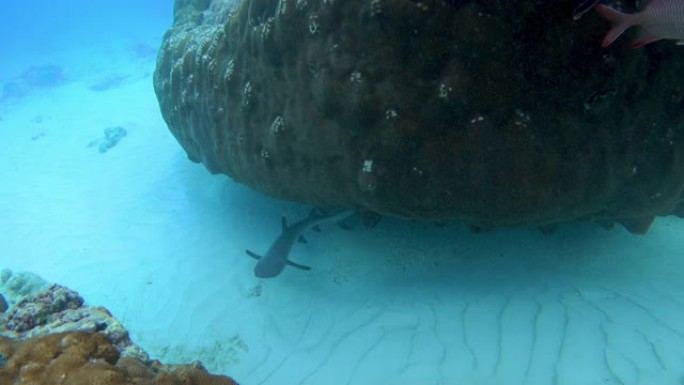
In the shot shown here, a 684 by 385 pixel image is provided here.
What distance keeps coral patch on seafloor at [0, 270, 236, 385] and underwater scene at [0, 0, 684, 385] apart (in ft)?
0.05

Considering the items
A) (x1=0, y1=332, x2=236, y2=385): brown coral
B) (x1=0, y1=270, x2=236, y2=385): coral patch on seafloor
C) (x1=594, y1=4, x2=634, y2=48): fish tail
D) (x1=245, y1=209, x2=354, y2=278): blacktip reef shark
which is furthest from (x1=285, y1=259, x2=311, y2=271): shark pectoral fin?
(x1=594, y1=4, x2=634, y2=48): fish tail

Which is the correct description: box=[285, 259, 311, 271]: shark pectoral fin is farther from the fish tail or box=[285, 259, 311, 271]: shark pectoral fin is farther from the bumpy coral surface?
the fish tail

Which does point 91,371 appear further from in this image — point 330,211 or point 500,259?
point 500,259

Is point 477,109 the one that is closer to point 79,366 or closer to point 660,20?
point 660,20

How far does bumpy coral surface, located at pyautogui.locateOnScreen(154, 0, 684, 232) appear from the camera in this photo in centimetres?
298

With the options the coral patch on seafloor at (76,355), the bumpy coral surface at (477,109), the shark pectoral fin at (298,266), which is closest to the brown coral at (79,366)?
the coral patch on seafloor at (76,355)

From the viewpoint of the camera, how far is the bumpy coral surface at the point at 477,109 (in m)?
2.98

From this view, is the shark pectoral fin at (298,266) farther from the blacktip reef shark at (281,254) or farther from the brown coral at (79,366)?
the brown coral at (79,366)

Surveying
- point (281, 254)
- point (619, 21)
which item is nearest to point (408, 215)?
point (619, 21)

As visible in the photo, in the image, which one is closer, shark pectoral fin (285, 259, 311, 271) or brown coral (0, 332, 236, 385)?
brown coral (0, 332, 236, 385)

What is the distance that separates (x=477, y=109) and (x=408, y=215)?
1.07 m

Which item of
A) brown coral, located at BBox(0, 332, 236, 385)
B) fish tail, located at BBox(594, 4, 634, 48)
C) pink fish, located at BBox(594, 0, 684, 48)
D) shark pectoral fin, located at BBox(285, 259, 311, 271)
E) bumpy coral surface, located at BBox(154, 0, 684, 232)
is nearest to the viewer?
pink fish, located at BBox(594, 0, 684, 48)

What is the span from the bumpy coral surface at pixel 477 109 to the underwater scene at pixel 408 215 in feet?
0.05

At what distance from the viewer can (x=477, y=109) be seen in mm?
3115
